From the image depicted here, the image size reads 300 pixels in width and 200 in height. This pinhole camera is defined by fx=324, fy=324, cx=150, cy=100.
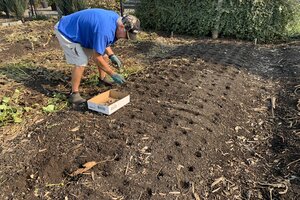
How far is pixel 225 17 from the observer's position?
8.58 metres

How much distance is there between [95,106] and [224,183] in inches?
65.4

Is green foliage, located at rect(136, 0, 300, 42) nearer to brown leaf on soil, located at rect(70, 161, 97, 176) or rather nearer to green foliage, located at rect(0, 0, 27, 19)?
green foliage, located at rect(0, 0, 27, 19)

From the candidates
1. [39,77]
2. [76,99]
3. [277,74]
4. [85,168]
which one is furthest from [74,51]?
[277,74]

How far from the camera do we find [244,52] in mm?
6898

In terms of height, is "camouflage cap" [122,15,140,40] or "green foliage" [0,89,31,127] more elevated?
"camouflage cap" [122,15,140,40]

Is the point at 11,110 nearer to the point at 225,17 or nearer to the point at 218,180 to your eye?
the point at 218,180

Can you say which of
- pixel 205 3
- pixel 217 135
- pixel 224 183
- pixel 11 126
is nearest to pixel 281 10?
pixel 205 3

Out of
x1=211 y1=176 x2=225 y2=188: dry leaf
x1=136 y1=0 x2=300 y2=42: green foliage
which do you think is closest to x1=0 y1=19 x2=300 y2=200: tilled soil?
x1=211 y1=176 x2=225 y2=188: dry leaf

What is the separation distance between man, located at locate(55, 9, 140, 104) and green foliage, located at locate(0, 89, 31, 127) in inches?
24.4

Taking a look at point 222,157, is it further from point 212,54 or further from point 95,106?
point 212,54

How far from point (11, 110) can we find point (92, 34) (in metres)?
1.33

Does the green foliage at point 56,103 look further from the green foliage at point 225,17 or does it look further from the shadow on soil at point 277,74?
the green foliage at point 225,17

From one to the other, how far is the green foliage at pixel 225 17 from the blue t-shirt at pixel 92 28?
210 inches

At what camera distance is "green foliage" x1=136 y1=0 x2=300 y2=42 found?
818 cm
